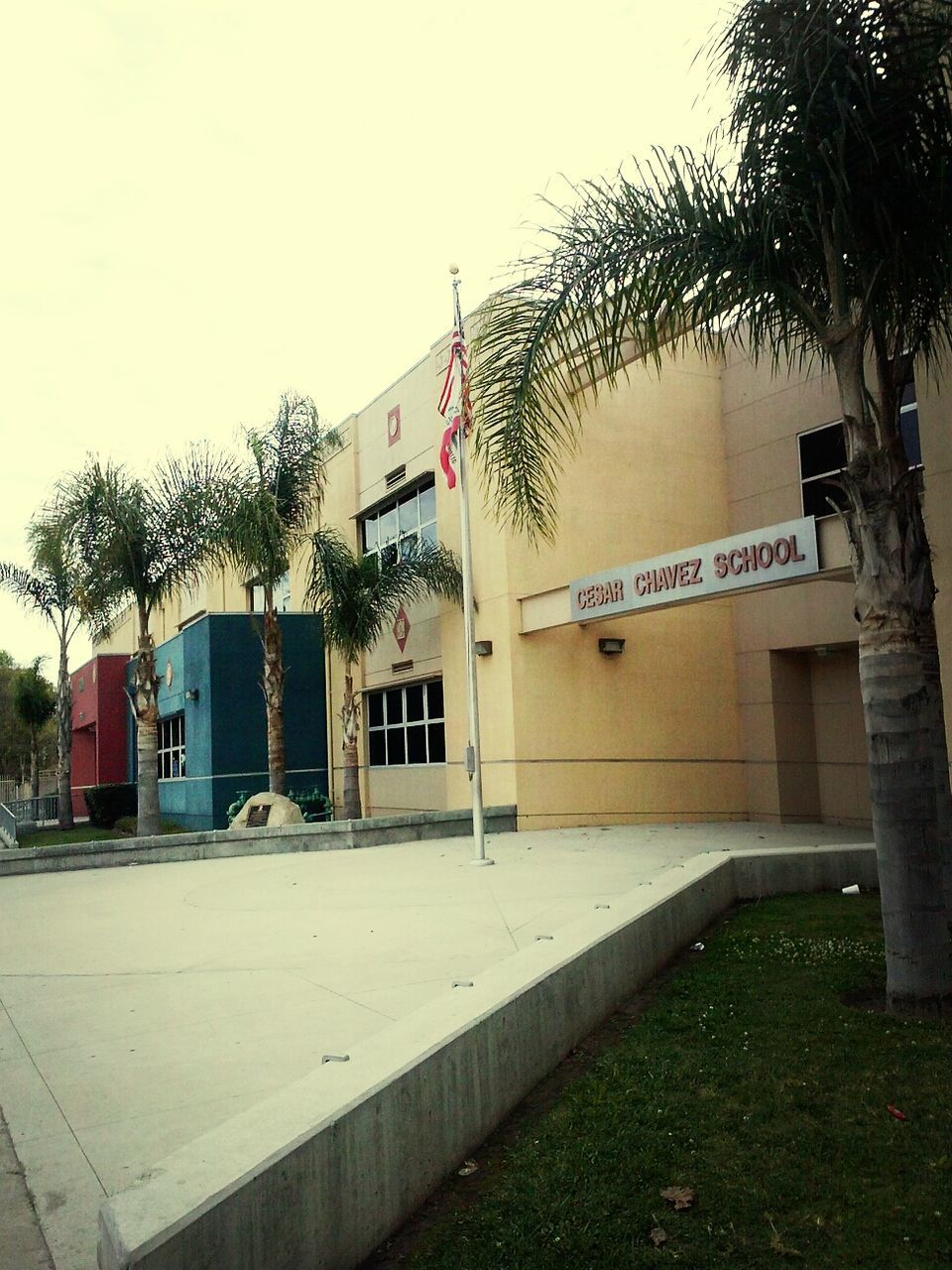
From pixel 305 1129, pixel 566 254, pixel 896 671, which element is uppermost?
pixel 566 254

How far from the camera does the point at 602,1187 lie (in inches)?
159

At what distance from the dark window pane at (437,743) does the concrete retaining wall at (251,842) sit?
3300 mm

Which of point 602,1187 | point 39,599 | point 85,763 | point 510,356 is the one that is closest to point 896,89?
point 510,356

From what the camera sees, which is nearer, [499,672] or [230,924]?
[230,924]

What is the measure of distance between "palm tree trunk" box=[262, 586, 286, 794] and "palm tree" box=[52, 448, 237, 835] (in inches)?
69.1

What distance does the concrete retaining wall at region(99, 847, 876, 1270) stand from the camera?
2.96 metres

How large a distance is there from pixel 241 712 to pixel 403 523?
19.9 ft

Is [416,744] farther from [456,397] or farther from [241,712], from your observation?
[456,397]

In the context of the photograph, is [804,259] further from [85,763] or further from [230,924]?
[85,763]

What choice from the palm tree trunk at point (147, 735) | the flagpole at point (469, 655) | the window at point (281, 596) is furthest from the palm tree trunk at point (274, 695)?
the flagpole at point (469, 655)

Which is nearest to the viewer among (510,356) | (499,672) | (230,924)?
(510,356)

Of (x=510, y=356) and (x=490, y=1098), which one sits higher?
(x=510, y=356)

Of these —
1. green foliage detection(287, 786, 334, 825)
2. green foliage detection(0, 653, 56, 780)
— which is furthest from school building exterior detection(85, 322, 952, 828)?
green foliage detection(0, 653, 56, 780)

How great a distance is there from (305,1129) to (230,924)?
6.32 m
